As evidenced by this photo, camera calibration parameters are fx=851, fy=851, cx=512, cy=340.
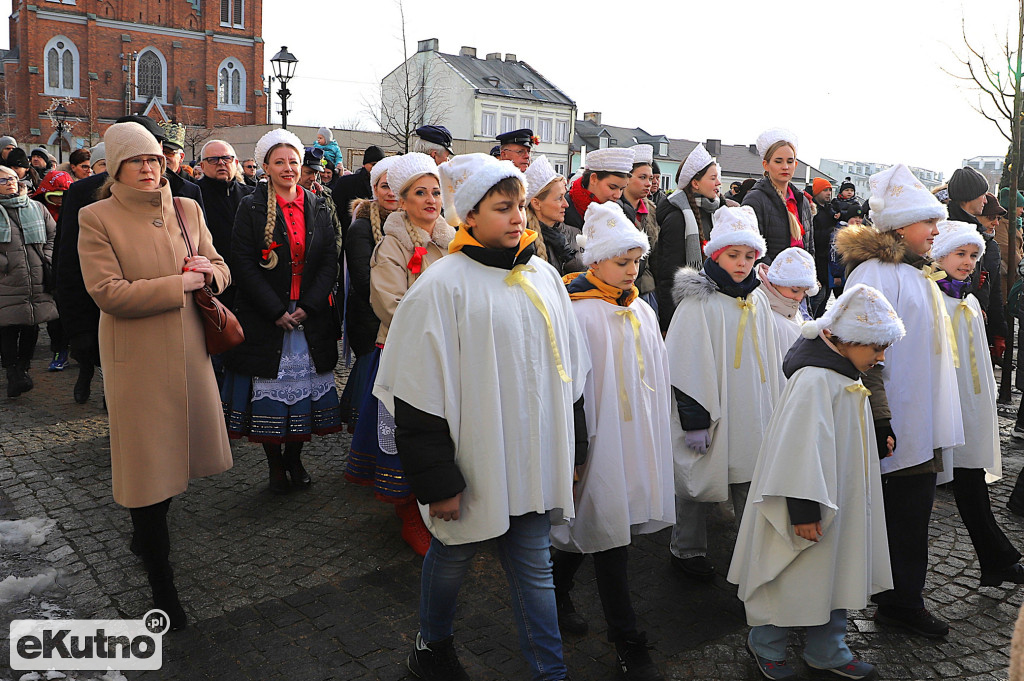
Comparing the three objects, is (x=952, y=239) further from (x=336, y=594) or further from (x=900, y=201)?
(x=336, y=594)

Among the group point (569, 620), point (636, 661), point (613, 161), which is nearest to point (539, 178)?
point (613, 161)

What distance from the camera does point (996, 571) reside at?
4.51 m

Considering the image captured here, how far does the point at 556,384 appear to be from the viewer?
3303mm

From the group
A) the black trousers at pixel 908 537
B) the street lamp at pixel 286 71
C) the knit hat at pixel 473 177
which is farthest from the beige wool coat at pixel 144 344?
the street lamp at pixel 286 71

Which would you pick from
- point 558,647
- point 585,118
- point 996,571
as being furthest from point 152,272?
point 585,118

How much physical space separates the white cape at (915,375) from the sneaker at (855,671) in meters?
0.96

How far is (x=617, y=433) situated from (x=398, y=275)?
1.87 metres

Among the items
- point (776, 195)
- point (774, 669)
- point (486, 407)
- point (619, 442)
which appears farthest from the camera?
point (776, 195)

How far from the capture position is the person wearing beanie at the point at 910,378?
407cm

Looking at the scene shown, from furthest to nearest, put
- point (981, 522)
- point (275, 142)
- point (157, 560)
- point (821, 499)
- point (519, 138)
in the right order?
point (519, 138) → point (275, 142) → point (981, 522) → point (157, 560) → point (821, 499)

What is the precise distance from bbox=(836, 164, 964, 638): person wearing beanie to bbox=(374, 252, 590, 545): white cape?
64.3 inches

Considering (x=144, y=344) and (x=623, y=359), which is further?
(x=144, y=344)

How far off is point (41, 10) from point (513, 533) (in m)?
62.9

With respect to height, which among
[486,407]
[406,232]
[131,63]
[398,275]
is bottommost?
[486,407]
